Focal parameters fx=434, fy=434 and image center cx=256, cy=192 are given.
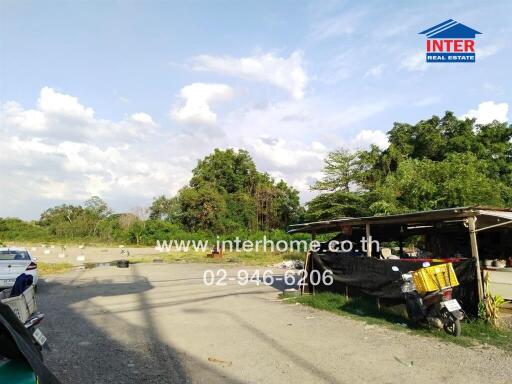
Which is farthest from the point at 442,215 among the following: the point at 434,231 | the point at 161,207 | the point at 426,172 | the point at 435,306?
the point at 161,207

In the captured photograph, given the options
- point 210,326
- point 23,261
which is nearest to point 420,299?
point 210,326

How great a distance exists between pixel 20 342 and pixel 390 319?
7625 mm

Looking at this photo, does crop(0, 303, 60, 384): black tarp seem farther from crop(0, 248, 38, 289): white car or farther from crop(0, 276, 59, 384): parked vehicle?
crop(0, 248, 38, 289): white car

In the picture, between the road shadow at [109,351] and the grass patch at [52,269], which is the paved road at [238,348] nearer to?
the road shadow at [109,351]

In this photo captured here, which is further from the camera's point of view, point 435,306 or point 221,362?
point 435,306

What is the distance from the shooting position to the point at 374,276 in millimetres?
10211

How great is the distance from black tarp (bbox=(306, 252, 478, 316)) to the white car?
7941 mm

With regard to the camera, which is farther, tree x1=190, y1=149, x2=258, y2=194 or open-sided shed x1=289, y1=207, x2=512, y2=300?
tree x1=190, y1=149, x2=258, y2=194

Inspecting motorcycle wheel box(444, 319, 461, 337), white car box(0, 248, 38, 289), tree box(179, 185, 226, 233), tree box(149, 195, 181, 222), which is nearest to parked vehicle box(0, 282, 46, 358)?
motorcycle wheel box(444, 319, 461, 337)

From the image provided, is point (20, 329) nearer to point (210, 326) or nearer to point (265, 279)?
point (210, 326)

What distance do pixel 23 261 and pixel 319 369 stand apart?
34.0ft

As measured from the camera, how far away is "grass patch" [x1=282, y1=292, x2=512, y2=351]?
723 cm

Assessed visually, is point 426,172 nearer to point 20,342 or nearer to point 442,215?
point 442,215

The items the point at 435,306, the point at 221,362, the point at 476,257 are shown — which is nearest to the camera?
the point at 221,362
